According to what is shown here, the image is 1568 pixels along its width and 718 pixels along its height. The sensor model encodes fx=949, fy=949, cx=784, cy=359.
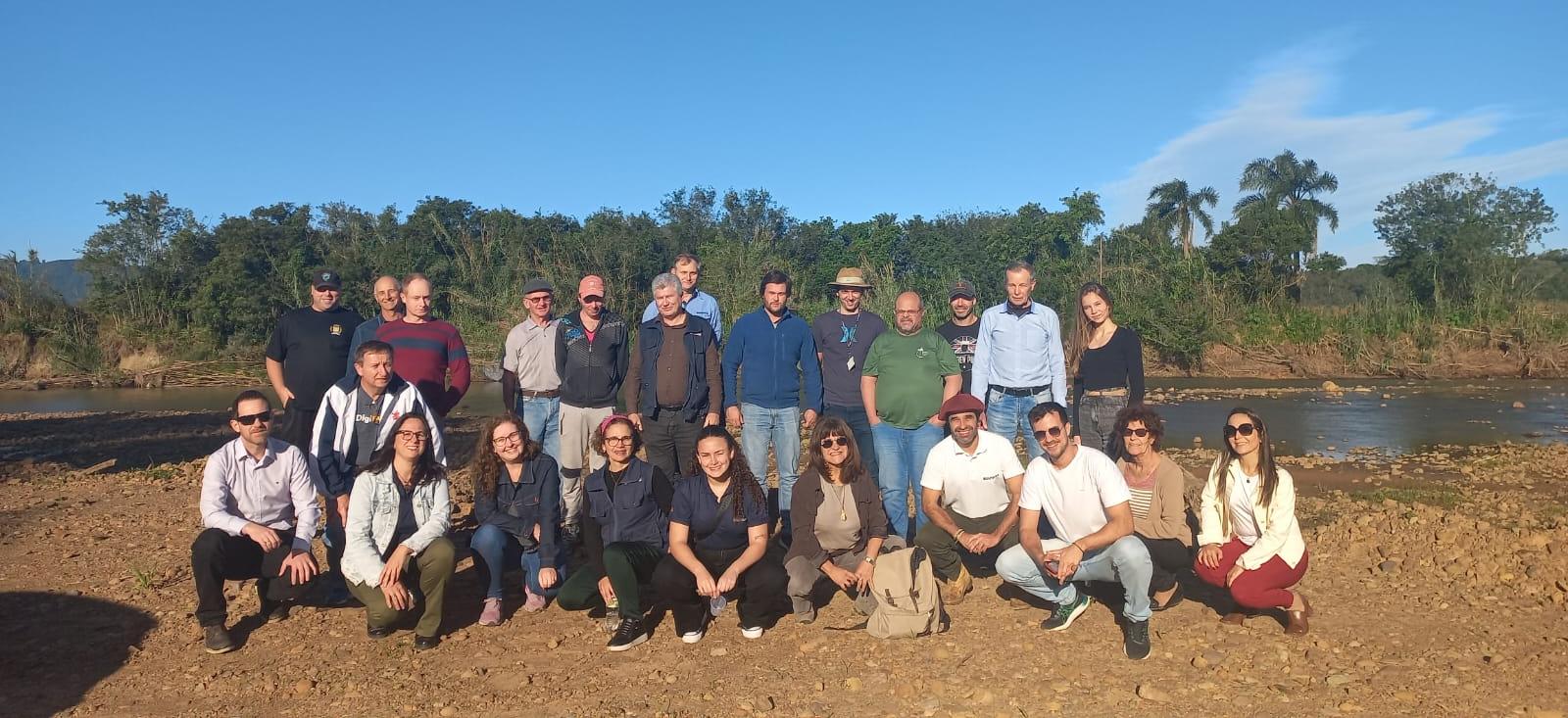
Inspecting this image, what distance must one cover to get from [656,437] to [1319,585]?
3920mm

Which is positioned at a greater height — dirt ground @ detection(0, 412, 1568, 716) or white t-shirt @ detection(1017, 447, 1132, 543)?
white t-shirt @ detection(1017, 447, 1132, 543)

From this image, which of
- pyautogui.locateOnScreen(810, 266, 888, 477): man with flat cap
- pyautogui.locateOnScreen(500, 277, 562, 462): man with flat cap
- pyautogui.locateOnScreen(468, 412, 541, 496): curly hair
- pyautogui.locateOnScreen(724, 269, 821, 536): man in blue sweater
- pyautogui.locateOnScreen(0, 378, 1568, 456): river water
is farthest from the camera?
pyautogui.locateOnScreen(0, 378, 1568, 456): river water

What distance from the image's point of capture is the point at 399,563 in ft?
14.9

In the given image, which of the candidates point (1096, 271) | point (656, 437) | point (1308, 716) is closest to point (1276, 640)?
point (1308, 716)

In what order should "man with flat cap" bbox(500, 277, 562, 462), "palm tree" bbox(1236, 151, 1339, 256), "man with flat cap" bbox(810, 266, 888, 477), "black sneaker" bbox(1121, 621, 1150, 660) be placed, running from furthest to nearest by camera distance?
"palm tree" bbox(1236, 151, 1339, 256) → "man with flat cap" bbox(810, 266, 888, 477) → "man with flat cap" bbox(500, 277, 562, 462) → "black sneaker" bbox(1121, 621, 1150, 660)

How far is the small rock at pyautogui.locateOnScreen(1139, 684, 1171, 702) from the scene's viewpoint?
3895 mm

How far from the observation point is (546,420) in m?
5.90

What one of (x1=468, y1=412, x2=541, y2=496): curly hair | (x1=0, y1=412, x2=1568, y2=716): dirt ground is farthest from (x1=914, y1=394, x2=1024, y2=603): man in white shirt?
(x1=468, y1=412, x2=541, y2=496): curly hair

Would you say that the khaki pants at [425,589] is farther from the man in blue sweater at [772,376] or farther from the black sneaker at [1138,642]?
the black sneaker at [1138,642]

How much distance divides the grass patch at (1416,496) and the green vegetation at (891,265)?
1334 centimetres

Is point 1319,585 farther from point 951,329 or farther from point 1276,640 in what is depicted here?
point 951,329

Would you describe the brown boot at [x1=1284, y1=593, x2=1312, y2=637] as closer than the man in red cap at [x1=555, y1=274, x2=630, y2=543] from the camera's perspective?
Yes

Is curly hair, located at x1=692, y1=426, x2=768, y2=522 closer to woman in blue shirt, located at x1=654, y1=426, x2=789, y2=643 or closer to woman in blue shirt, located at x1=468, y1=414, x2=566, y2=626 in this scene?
woman in blue shirt, located at x1=654, y1=426, x2=789, y2=643

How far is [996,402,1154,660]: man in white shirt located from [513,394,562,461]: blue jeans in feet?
9.19
